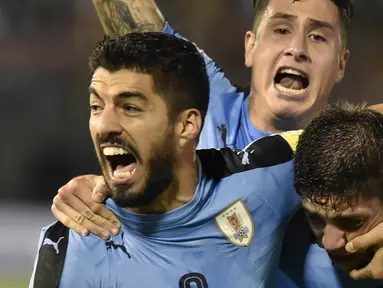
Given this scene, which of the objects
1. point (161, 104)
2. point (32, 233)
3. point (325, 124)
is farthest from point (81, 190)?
point (32, 233)

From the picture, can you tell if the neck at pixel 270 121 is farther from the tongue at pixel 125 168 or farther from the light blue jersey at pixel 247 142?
the tongue at pixel 125 168

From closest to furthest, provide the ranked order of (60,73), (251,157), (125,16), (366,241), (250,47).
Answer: (366,241), (251,157), (250,47), (125,16), (60,73)

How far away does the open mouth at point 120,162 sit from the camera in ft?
7.35

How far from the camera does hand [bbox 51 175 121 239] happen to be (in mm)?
2312

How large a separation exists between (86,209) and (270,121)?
3.26ft

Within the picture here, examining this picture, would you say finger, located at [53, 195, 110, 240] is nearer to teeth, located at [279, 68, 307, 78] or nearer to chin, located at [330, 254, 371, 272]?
chin, located at [330, 254, 371, 272]

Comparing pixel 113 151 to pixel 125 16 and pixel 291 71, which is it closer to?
pixel 291 71

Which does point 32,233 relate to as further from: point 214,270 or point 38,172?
point 214,270

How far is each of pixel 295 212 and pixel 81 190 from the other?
2.01 ft

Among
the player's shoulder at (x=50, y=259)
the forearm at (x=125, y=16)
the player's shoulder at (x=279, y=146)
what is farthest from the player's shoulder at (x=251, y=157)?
the forearm at (x=125, y=16)

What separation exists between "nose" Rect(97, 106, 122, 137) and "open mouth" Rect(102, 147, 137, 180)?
51 millimetres

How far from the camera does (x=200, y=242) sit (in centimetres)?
231

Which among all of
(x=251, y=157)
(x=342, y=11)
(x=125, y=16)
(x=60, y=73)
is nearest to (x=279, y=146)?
(x=251, y=157)

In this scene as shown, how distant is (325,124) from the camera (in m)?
2.20
